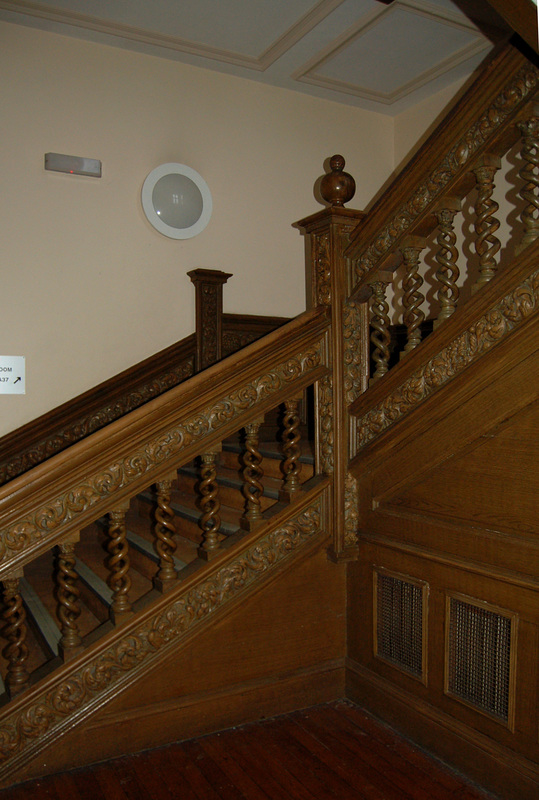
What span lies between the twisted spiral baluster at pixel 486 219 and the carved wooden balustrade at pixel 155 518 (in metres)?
0.67

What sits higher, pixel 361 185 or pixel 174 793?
pixel 361 185

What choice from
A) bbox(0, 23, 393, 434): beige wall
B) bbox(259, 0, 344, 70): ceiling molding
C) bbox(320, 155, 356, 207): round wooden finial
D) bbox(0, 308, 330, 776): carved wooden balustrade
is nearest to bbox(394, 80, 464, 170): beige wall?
bbox(0, 23, 393, 434): beige wall

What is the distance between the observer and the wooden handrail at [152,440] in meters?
1.94

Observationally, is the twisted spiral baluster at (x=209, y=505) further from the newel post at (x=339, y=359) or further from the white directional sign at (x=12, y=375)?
the white directional sign at (x=12, y=375)

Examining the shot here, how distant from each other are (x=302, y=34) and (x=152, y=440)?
3.02 meters

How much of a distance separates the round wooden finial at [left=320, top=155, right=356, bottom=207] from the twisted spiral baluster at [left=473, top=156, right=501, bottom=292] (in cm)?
55

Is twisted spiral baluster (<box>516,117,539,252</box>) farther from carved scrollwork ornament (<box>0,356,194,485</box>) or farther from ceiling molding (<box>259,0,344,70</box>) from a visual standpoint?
carved scrollwork ornament (<box>0,356,194,485</box>)

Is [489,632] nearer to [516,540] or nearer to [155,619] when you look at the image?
[516,540]

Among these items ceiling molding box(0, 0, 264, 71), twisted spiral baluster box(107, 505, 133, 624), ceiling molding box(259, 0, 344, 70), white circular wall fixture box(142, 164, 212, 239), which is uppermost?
ceiling molding box(259, 0, 344, 70)

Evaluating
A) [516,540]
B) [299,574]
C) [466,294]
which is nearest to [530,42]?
[516,540]

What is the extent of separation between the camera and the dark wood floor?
188 cm

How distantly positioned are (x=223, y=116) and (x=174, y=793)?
4.02 meters

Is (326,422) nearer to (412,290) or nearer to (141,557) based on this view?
(412,290)

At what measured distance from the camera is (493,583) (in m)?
1.88
